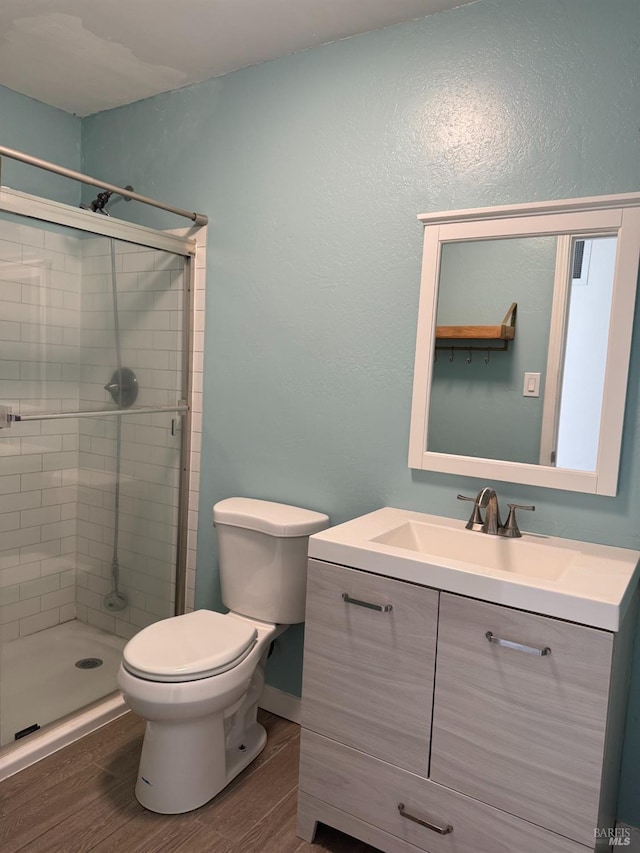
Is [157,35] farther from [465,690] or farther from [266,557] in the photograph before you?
[465,690]

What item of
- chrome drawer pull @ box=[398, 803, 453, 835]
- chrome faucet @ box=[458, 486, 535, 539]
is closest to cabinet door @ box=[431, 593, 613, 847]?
chrome drawer pull @ box=[398, 803, 453, 835]

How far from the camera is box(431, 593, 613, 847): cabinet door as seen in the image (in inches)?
52.7

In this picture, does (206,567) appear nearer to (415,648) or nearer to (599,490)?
(415,648)

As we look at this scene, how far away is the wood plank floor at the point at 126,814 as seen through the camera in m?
1.74

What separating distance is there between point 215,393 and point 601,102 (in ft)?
5.49

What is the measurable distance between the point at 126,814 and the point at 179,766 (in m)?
0.21

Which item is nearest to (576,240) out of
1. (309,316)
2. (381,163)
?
(381,163)

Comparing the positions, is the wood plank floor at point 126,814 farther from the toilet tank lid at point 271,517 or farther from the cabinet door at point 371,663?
the toilet tank lid at point 271,517

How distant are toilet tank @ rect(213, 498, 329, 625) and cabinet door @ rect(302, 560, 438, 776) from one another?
416 millimetres

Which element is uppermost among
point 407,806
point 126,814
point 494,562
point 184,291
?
point 184,291

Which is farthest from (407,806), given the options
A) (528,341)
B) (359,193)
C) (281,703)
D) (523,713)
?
(359,193)

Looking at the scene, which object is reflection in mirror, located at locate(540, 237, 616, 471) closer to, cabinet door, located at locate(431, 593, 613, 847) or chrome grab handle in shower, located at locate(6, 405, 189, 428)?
cabinet door, located at locate(431, 593, 613, 847)

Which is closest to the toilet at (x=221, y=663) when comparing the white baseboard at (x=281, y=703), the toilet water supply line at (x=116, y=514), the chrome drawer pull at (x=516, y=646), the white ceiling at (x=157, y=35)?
the white baseboard at (x=281, y=703)

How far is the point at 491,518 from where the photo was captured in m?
1.86
